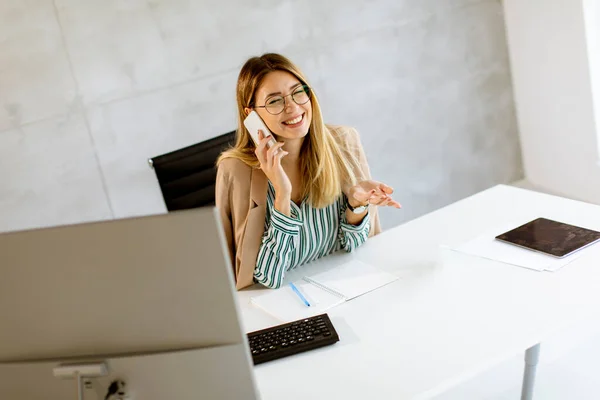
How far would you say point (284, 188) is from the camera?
6.42ft

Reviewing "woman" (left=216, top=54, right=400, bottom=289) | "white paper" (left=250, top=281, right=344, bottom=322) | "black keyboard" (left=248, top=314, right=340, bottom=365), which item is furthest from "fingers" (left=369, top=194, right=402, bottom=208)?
"black keyboard" (left=248, top=314, right=340, bottom=365)

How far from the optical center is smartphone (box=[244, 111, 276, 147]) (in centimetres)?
200

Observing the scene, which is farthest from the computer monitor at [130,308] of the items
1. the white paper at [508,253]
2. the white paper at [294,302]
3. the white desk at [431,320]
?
the white paper at [508,253]

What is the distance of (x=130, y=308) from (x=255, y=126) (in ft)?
3.34

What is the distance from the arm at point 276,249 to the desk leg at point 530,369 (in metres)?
0.75

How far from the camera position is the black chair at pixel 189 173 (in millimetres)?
2391

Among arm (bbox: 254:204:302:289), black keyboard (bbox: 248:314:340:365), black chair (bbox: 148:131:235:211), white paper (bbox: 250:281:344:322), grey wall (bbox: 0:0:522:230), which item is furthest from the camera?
grey wall (bbox: 0:0:522:230)

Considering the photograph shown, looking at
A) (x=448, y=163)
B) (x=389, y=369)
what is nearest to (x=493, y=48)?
(x=448, y=163)

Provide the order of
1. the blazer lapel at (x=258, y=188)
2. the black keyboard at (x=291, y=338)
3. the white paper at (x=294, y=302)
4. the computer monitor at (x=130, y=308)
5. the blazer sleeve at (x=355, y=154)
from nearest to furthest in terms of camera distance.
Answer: the computer monitor at (x=130, y=308) → the black keyboard at (x=291, y=338) → the white paper at (x=294, y=302) → the blazer lapel at (x=258, y=188) → the blazer sleeve at (x=355, y=154)

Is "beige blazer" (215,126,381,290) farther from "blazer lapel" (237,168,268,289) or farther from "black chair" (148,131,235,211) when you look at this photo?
"black chair" (148,131,235,211)

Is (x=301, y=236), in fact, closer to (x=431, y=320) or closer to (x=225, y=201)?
(x=225, y=201)

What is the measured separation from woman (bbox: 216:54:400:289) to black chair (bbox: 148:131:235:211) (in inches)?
12.8

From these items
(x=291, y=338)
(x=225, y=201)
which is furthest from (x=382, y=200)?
(x=291, y=338)

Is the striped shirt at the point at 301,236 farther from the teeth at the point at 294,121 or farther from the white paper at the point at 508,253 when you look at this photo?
the white paper at the point at 508,253
